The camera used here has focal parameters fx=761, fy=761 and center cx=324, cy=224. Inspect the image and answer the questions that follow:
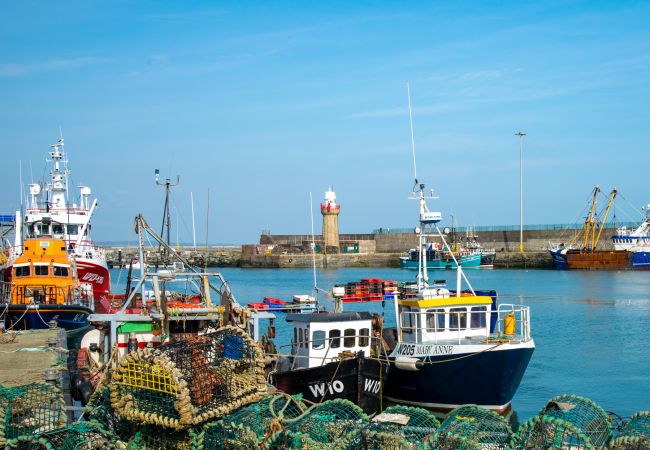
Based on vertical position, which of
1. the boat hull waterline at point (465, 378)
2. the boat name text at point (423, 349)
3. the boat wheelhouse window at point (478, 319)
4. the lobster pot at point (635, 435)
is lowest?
the boat hull waterline at point (465, 378)

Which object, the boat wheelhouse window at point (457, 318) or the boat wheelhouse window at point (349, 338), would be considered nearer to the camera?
the boat wheelhouse window at point (349, 338)

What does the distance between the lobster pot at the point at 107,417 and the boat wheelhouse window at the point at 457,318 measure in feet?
31.8

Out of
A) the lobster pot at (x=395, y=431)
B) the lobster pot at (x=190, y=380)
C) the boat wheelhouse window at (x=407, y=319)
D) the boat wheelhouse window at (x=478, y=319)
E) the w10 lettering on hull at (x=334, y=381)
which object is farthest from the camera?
the boat wheelhouse window at (x=407, y=319)

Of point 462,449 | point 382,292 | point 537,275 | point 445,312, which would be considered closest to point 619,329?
point 382,292

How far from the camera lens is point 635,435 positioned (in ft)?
30.0

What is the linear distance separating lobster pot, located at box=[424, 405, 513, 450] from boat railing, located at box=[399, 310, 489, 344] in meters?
7.79

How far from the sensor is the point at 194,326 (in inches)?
627

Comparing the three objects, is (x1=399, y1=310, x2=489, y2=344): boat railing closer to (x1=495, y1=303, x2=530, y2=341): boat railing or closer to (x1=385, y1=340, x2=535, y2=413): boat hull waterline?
(x1=495, y1=303, x2=530, y2=341): boat railing

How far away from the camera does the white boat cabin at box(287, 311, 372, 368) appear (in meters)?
17.0

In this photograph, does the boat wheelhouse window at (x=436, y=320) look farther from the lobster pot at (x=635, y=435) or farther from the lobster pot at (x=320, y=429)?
the lobster pot at (x=635, y=435)

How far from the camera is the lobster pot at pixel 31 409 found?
943cm

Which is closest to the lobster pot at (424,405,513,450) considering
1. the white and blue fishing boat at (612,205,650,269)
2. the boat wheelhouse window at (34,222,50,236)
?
the boat wheelhouse window at (34,222,50,236)

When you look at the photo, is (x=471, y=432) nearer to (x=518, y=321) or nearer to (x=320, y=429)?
(x=320, y=429)

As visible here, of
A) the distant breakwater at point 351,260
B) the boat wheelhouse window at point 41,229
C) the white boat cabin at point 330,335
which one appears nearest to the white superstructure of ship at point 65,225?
the boat wheelhouse window at point 41,229
